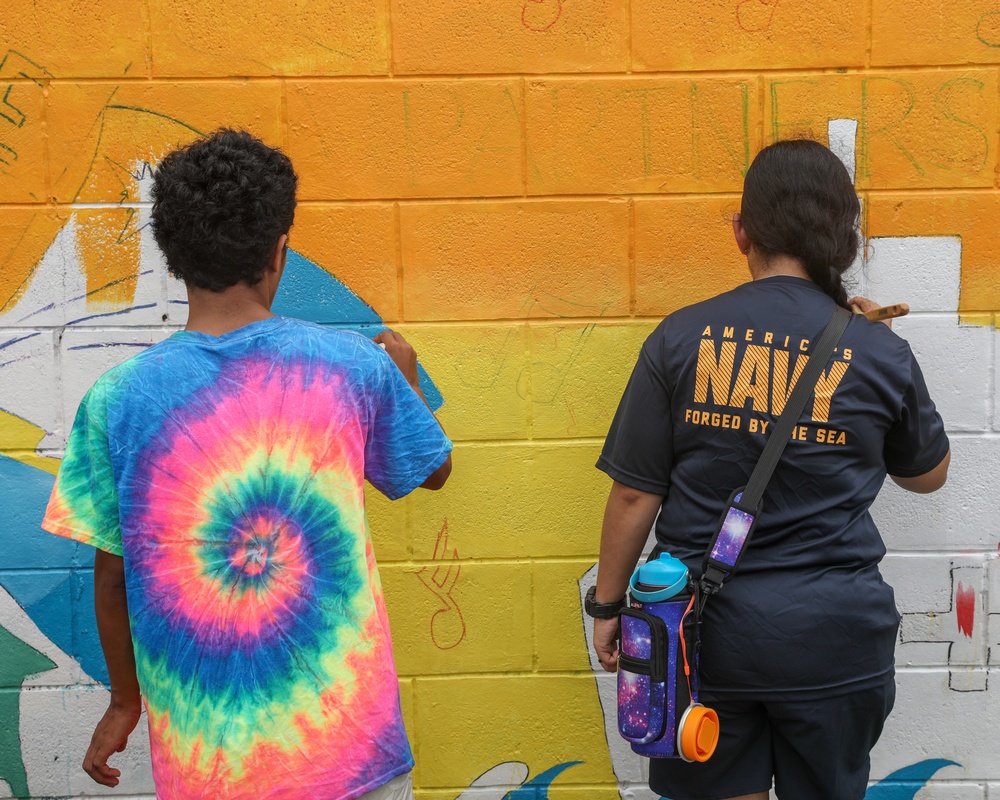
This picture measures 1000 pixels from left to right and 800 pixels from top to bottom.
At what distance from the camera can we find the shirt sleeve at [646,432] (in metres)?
2.17

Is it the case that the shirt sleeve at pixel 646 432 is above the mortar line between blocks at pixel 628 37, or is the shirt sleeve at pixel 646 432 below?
below

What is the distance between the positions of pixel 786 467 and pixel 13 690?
2254 millimetres

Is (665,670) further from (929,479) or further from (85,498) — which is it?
(85,498)

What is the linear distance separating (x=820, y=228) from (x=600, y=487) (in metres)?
1.05

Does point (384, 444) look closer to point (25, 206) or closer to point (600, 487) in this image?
point (600, 487)

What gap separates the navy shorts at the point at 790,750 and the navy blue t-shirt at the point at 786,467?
42 mm

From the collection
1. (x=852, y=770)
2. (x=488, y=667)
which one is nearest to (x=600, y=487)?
(x=488, y=667)

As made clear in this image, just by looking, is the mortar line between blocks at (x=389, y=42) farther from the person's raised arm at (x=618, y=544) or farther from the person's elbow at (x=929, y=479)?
the person's elbow at (x=929, y=479)

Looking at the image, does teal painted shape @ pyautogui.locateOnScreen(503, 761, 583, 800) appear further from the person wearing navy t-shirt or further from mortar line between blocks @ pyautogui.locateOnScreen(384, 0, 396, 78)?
mortar line between blocks @ pyautogui.locateOnScreen(384, 0, 396, 78)

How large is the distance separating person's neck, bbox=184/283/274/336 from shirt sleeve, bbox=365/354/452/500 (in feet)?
0.81

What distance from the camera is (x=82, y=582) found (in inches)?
113

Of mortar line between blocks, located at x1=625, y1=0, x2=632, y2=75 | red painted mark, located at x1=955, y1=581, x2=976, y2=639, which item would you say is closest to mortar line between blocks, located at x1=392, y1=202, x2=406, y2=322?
mortar line between blocks, located at x1=625, y1=0, x2=632, y2=75

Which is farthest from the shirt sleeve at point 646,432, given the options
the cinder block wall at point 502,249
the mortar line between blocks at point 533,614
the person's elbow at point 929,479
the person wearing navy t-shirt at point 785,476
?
the mortar line between blocks at point 533,614

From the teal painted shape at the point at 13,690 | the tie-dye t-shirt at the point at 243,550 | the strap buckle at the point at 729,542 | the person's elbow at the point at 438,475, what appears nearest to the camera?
the tie-dye t-shirt at the point at 243,550
